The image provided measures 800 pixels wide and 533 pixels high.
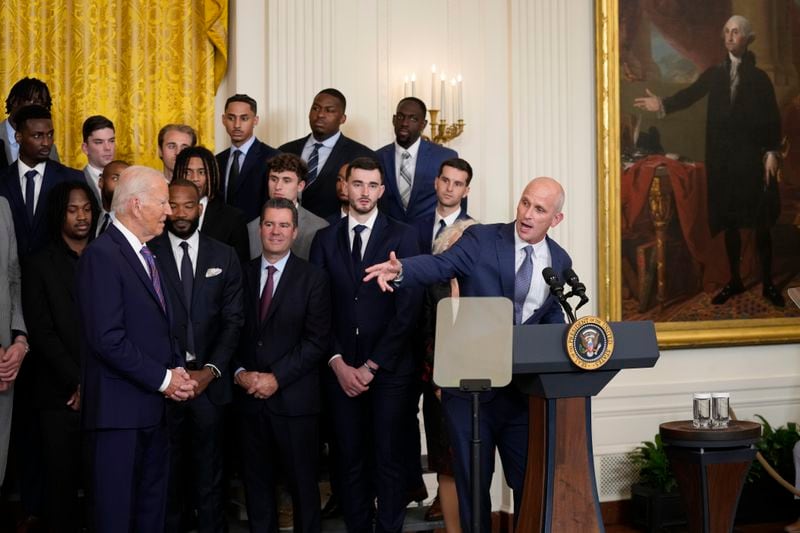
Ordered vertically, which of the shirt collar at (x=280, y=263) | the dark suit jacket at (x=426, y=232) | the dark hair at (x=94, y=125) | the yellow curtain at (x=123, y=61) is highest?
the yellow curtain at (x=123, y=61)

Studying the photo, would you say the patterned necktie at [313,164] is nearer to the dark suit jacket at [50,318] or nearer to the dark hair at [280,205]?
the dark hair at [280,205]

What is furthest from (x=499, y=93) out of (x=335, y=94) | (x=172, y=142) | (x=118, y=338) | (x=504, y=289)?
(x=118, y=338)

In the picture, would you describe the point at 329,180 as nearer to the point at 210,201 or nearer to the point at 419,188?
the point at 419,188

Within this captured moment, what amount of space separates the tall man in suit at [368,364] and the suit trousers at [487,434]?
78 cm

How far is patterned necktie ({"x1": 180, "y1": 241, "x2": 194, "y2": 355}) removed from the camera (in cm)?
538

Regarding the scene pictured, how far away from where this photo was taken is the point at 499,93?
7.64m

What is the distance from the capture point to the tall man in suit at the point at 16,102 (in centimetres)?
610

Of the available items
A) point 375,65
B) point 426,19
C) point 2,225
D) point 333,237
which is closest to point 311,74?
point 375,65

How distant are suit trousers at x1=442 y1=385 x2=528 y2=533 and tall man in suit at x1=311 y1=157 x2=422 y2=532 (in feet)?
2.56

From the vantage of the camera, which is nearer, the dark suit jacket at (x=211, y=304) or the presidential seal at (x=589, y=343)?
the presidential seal at (x=589, y=343)

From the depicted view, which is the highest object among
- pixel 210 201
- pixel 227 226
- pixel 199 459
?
pixel 210 201

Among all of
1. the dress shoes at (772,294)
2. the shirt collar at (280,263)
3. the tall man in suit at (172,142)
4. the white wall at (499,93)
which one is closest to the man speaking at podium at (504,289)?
the shirt collar at (280,263)

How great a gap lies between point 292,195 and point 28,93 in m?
1.60

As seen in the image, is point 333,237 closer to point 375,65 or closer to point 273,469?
point 273,469
